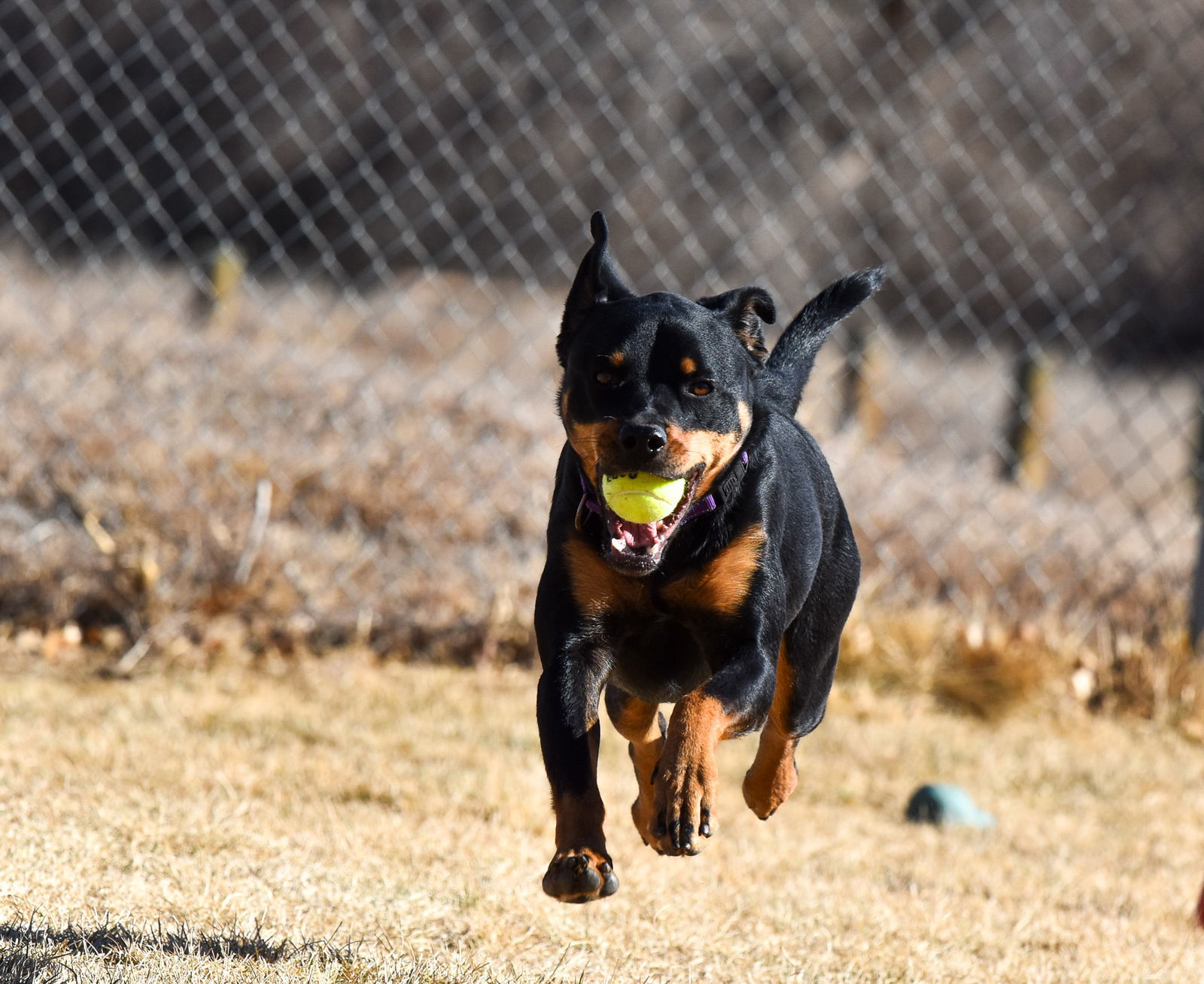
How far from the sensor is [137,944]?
2.08 m

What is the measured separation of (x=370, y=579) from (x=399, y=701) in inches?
26.6

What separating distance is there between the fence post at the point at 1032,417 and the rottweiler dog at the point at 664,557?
6623mm

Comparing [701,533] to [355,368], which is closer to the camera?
[701,533]

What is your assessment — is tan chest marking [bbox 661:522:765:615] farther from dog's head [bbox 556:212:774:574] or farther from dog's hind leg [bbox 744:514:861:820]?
dog's hind leg [bbox 744:514:861:820]

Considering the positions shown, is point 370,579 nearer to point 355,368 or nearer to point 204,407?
point 204,407

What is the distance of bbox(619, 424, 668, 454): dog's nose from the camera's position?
1822 millimetres

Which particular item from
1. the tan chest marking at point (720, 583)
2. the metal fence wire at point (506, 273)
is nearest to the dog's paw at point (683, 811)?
the tan chest marking at point (720, 583)

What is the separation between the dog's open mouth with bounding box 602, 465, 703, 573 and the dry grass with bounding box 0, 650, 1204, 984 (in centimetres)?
69

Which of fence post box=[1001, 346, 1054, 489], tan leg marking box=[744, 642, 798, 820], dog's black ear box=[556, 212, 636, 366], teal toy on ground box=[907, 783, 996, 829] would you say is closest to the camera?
dog's black ear box=[556, 212, 636, 366]

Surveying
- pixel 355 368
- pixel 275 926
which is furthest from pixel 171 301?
pixel 275 926

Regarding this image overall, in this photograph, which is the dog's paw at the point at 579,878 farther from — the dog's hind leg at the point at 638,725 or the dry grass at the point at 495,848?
the dog's hind leg at the point at 638,725

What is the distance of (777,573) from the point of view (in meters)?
2.06

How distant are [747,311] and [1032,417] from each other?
6728 millimetres

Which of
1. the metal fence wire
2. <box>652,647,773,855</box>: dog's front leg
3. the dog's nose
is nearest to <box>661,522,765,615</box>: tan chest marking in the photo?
<box>652,647,773,855</box>: dog's front leg
